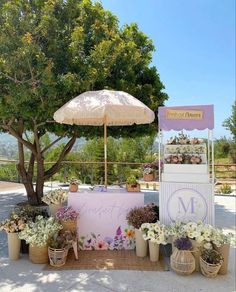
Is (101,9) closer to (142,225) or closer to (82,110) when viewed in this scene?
(82,110)

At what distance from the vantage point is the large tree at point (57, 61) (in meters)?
4.48

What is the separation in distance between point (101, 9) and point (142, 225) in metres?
4.54

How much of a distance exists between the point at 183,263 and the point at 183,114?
181cm

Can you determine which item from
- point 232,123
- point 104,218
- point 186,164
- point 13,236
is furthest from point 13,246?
point 232,123

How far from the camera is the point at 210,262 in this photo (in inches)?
126

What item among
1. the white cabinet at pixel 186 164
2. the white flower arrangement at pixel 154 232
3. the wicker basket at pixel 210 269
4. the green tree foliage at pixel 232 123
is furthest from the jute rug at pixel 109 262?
the green tree foliage at pixel 232 123

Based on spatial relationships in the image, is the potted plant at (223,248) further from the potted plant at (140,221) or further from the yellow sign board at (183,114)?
the yellow sign board at (183,114)

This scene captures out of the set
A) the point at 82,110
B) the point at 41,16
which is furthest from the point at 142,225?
the point at 41,16

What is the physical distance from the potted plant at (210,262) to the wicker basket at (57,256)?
1581mm

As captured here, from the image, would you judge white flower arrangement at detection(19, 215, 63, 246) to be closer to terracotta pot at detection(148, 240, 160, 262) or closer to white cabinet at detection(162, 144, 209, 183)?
terracotta pot at detection(148, 240, 160, 262)

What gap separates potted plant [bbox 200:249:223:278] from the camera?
3157mm

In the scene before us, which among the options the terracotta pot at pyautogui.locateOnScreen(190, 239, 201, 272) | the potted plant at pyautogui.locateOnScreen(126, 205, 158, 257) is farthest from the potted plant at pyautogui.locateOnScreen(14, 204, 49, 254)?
the terracotta pot at pyautogui.locateOnScreen(190, 239, 201, 272)

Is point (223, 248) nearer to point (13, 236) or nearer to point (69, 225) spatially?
point (69, 225)

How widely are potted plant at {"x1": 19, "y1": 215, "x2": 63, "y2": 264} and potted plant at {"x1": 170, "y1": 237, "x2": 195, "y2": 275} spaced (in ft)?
4.75
